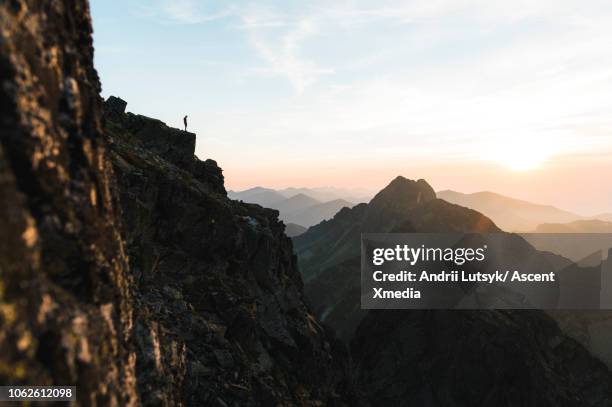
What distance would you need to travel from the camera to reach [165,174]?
1679 inches

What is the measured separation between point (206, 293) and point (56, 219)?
95.5 ft

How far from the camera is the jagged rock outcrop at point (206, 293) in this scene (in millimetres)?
30828

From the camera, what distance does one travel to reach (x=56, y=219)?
34.7ft

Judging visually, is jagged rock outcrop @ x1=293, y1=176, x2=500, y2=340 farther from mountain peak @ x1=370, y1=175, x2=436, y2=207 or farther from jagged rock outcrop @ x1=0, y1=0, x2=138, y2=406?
jagged rock outcrop @ x1=0, y1=0, x2=138, y2=406

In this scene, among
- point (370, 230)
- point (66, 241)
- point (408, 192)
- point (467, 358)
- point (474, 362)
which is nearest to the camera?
point (66, 241)

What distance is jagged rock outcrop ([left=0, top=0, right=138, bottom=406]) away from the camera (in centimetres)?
885

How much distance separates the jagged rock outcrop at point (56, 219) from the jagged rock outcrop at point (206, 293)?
27.1ft

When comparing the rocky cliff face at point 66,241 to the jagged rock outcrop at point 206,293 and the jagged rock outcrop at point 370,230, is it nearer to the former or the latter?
the jagged rock outcrop at point 206,293

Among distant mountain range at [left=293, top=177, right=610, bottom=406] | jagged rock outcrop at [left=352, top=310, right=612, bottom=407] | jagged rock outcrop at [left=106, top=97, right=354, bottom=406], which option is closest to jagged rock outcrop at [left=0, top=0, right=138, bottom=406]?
jagged rock outcrop at [left=106, top=97, right=354, bottom=406]

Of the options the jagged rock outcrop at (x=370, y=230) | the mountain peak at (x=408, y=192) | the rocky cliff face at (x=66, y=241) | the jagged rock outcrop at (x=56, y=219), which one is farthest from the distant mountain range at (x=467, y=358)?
the mountain peak at (x=408, y=192)

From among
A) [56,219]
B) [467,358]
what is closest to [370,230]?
[467,358]

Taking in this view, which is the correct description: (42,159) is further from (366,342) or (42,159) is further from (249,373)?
(366,342)

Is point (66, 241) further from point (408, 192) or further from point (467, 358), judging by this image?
point (408, 192)

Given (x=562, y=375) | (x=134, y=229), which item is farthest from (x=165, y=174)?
(x=562, y=375)
